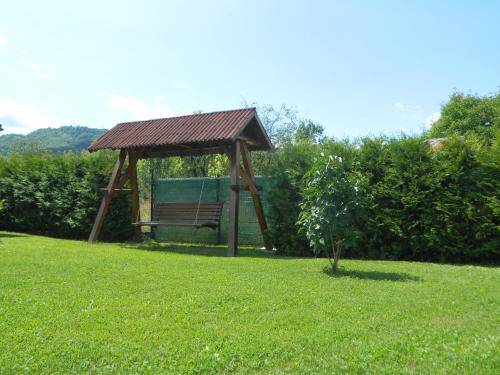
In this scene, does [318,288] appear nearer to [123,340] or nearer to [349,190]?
[349,190]

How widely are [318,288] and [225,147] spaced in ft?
22.4

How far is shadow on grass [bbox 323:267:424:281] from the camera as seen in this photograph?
8.09m

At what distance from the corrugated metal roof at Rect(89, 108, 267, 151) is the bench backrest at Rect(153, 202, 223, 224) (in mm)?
2125

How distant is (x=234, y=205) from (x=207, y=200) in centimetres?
385

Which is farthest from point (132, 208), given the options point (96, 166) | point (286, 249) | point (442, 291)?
point (442, 291)

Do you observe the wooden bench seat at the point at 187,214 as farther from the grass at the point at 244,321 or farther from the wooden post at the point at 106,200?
the grass at the point at 244,321

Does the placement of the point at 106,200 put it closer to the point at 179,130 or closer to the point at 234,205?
the point at 179,130

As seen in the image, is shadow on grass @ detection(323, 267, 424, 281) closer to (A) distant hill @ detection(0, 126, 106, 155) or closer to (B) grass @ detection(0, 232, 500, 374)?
(B) grass @ detection(0, 232, 500, 374)

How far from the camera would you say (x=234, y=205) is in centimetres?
1235

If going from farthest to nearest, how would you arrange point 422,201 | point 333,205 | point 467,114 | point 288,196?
point 467,114, point 288,196, point 422,201, point 333,205

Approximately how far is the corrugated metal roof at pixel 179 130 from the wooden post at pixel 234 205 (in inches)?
18.9

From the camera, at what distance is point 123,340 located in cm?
444

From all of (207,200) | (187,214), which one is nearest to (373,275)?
(187,214)

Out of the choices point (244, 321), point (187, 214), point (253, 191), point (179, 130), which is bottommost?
point (244, 321)
